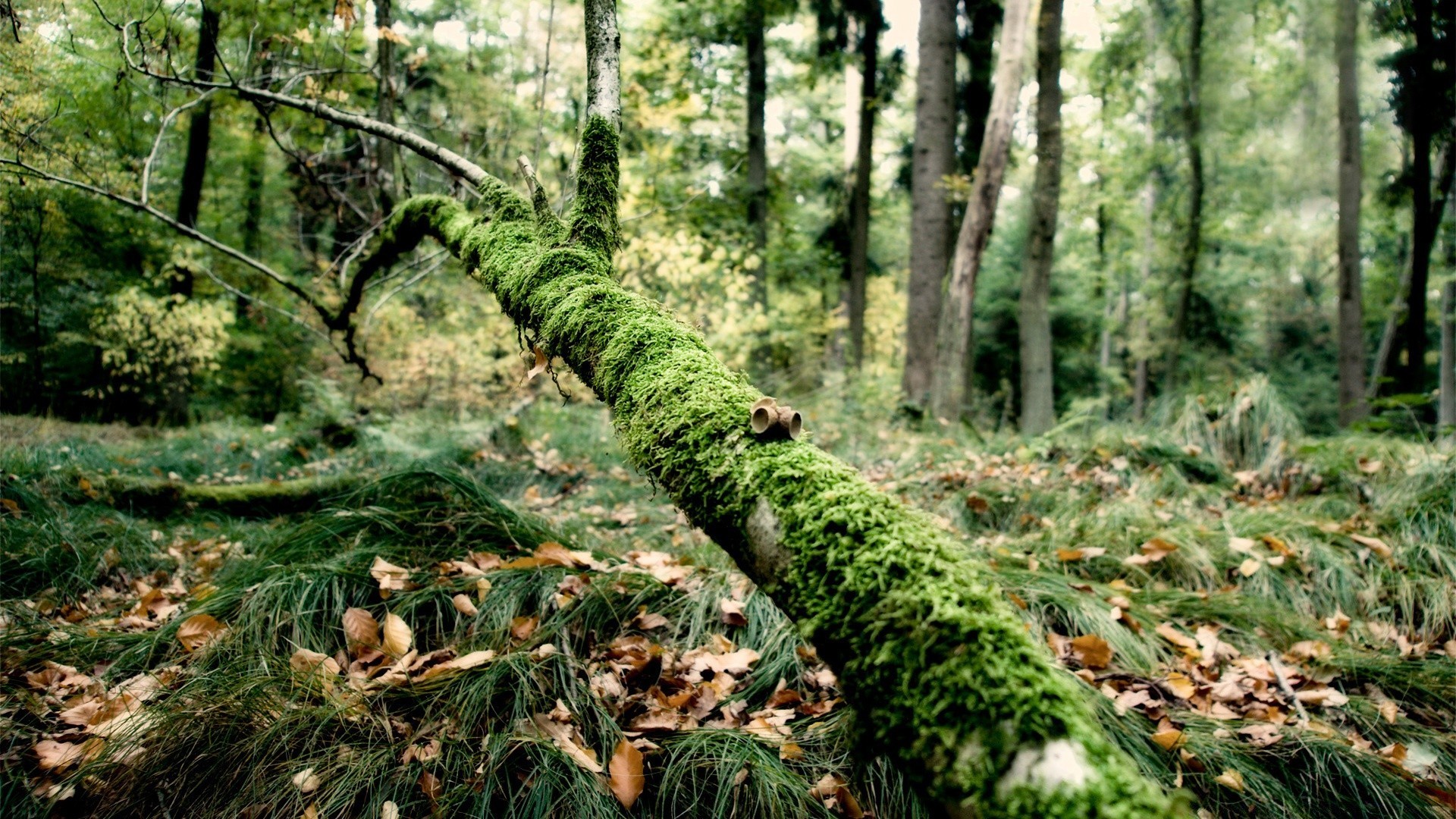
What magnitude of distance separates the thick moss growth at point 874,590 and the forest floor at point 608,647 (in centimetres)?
Result: 16

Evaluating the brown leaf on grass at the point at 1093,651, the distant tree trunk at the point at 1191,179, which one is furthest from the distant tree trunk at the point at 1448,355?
the brown leaf on grass at the point at 1093,651

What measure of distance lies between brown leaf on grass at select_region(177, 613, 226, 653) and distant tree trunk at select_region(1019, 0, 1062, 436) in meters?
7.33

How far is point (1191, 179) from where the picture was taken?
1616cm

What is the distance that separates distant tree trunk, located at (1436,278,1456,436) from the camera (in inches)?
509

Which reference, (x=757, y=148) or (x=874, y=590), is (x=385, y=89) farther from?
(x=757, y=148)

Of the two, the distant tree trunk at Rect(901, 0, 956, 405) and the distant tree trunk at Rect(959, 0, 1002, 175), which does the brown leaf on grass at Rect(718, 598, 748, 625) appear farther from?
the distant tree trunk at Rect(959, 0, 1002, 175)

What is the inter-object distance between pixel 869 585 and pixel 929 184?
27.7 feet

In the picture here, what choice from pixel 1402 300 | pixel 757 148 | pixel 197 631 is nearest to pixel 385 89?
pixel 197 631

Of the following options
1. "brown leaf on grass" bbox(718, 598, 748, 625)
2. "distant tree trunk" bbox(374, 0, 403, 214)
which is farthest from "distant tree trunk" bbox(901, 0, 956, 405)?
"brown leaf on grass" bbox(718, 598, 748, 625)

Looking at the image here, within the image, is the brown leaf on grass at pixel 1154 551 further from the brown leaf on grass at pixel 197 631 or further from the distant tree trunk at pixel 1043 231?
the distant tree trunk at pixel 1043 231

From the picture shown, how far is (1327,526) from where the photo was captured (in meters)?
3.84

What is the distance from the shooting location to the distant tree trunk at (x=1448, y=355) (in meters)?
12.9

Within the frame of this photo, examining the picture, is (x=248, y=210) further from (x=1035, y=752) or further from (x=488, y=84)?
(x=1035, y=752)

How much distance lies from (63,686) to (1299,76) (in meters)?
24.0
